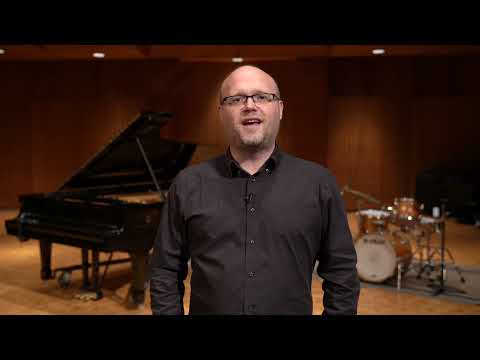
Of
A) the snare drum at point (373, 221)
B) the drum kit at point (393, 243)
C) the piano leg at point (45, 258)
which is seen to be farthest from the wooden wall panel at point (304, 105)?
the piano leg at point (45, 258)

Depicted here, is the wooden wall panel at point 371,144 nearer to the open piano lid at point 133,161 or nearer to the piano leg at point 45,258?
the open piano lid at point 133,161

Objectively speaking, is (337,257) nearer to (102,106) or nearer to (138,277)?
(138,277)

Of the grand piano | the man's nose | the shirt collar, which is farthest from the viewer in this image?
the grand piano

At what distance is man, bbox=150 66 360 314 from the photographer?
167 centimetres

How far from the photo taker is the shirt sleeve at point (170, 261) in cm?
173

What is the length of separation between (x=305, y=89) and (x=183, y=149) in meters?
5.40

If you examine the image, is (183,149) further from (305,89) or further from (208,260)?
(305,89)

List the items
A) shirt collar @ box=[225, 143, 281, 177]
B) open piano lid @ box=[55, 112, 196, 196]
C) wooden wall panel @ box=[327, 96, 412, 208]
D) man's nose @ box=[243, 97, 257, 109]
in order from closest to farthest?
man's nose @ box=[243, 97, 257, 109]
shirt collar @ box=[225, 143, 281, 177]
open piano lid @ box=[55, 112, 196, 196]
wooden wall panel @ box=[327, 96, 412, 208]

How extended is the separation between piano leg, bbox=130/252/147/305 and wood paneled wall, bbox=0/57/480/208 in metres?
6.12

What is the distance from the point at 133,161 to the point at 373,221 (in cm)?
250

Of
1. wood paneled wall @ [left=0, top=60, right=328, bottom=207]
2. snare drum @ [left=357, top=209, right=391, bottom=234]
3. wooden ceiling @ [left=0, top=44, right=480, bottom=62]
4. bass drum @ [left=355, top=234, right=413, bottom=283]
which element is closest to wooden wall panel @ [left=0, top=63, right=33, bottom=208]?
wood paneled wall @ [left=0, top=60, right=328, bottom=207]

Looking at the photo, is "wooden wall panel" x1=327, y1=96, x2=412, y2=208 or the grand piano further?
"wooden wall panel" x1=327, y1=96, x2=412, y2=208

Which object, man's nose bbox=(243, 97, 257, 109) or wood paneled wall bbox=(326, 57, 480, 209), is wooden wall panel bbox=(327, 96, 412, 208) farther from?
man's nose bbox=(243, 97, 257, 109)

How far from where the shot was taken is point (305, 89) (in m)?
10.3
